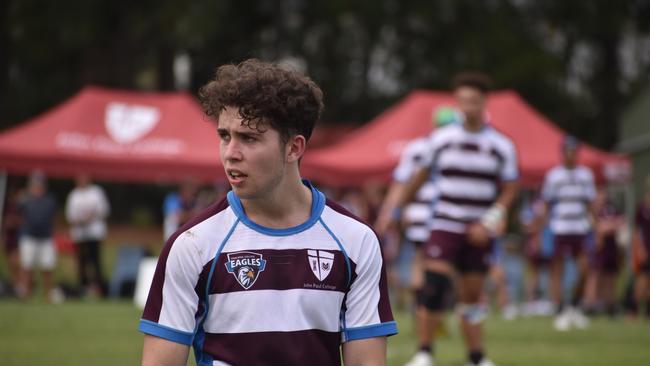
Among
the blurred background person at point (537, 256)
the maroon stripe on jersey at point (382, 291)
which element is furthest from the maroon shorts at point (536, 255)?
the maroon stripe on jersey at point (382, 291)

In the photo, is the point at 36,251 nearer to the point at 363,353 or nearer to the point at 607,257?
the point at 607,257

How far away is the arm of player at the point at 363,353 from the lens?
4.28m

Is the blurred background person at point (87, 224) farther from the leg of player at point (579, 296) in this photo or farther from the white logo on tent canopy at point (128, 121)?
the leg of player at point (579, 296)

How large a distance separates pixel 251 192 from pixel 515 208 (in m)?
37.7

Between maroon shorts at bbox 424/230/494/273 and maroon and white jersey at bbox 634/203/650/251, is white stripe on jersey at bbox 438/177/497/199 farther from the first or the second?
maroon and white jersey at bbox 634/203/650/251

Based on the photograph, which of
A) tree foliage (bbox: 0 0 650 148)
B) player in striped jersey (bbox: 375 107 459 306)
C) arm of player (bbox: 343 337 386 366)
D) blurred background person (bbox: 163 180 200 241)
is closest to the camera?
arm of player (bbox: 343 337 386 366)

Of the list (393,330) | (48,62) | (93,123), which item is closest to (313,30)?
(48,62)

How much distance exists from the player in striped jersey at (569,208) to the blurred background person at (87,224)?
788 cm

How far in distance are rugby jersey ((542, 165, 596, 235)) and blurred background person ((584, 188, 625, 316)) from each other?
2200 mm

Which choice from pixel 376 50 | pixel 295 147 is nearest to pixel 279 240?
pixel 295 147

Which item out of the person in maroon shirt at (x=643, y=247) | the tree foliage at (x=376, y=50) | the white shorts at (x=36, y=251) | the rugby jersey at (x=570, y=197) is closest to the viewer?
the rugby jersey at (x=570, y=197)

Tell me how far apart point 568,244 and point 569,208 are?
58cm

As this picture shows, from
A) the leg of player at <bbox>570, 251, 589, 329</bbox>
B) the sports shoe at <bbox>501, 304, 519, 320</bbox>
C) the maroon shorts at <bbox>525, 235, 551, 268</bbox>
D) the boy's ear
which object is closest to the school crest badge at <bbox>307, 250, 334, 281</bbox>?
the boy's ear

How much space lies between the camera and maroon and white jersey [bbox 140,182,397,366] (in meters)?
4.11
